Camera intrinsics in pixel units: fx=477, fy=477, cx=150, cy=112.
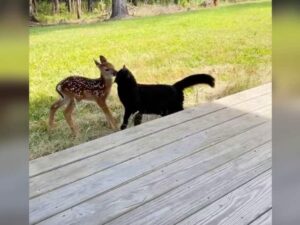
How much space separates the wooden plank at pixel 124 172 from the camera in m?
1.78

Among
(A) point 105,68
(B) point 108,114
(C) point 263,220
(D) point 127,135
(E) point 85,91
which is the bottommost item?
(C) point 263,220

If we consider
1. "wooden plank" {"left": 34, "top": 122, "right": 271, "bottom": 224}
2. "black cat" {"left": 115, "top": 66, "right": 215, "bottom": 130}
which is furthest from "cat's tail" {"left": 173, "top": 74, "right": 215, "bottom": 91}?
"wooden plank" {"left": 34, "top": 122, "right": 271, "bottom": 224}

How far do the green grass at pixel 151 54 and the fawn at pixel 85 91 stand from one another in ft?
0.11

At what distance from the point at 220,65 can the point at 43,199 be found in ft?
6.24

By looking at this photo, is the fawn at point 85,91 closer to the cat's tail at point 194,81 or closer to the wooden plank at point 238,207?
the cat's tail at point 194,81

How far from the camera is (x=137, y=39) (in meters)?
2.88

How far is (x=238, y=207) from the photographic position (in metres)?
1.76

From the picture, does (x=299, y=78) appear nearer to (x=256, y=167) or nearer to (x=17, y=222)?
(x=17, y=222)

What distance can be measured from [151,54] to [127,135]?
57 cm

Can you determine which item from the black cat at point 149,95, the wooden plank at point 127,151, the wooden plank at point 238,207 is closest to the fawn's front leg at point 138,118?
the black cat at point 149,95

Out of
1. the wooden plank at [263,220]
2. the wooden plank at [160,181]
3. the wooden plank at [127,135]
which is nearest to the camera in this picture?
the wooden plank at [263,220]

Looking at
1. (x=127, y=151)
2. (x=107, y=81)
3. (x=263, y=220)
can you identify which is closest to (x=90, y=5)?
(x=107, y=81)

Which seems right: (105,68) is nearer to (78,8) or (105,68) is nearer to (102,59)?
(102,59)

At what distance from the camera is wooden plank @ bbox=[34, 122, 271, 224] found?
173cm
